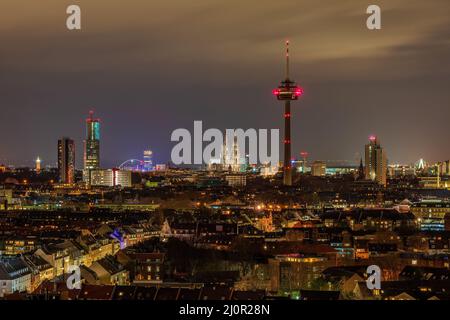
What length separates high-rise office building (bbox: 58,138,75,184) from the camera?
64.7 m

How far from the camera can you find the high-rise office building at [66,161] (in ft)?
212

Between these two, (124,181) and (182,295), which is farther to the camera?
(124,181)

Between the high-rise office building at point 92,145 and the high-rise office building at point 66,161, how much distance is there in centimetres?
398

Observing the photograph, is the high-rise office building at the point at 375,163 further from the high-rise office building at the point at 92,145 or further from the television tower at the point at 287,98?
the high-rise office building at the point at 92,145

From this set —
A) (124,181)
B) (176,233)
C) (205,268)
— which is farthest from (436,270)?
(124,181)

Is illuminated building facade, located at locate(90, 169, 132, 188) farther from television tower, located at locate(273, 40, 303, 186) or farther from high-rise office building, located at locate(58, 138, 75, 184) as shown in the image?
television tower, located at locate(273, 40, 303, 186)

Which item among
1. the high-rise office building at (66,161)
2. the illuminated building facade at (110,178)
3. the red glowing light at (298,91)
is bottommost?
the illuminated building facade at (110,178)

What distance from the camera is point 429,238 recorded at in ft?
65.4

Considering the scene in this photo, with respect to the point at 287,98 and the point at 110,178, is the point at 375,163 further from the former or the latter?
the point at 110,178

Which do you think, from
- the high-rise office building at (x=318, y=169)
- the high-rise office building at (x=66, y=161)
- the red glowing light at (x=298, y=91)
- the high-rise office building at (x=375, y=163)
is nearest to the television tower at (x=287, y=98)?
the red glowing light at (x=298, y=91)

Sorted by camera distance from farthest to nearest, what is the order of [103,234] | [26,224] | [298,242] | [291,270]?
[26,224]
[103,234]
[298,242]
[291,270]

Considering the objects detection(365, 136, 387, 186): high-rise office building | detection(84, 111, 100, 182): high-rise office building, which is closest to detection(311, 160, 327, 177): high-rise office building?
detection(365, 136, 387, 186): high-rise office building

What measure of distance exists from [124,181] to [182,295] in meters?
54.3
